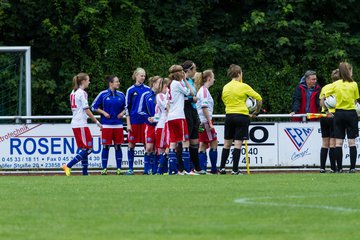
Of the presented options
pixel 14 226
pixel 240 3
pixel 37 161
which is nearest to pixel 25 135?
pixel 37 161

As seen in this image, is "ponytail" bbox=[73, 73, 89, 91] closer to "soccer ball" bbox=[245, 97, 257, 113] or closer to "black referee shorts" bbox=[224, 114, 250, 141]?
"black referee shorts" bbox=[224, 114, 250, 141]

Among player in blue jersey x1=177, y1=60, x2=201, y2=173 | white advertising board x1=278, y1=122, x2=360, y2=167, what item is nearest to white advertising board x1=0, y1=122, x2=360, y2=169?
white advertising board x1=278, y1=122, x2=360, y2=167

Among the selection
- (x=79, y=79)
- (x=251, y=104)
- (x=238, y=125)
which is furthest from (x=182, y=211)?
(x=79, y=79)

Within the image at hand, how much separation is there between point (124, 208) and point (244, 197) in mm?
1909

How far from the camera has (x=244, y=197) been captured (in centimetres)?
1186

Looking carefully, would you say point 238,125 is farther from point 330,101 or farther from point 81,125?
point 81,125

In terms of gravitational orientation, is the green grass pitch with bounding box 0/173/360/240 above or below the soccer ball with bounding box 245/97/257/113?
below

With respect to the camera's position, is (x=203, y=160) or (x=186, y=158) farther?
(x=203, y=160)

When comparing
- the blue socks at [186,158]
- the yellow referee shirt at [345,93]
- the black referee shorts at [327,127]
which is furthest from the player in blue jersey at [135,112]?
the yellow referee shirt at [345,93]

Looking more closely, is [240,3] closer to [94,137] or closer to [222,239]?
[94,137]

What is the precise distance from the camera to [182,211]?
10.0 meters

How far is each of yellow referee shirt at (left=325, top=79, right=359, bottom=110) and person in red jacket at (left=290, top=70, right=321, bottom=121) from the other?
2350mm

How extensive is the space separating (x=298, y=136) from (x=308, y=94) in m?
1.82

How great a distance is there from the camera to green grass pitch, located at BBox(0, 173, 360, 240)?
8289mm
